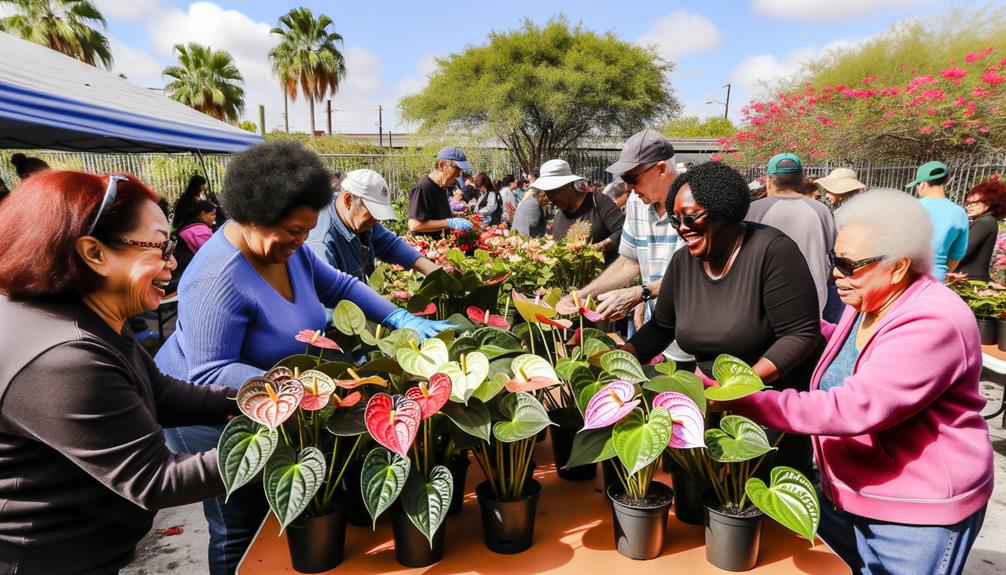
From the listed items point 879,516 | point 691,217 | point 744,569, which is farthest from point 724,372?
point 691,217

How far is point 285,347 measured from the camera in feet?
6.03

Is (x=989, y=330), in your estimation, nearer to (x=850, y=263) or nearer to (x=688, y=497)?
(x=850, y=263)

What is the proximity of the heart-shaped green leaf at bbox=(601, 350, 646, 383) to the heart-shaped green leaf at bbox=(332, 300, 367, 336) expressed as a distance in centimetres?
76

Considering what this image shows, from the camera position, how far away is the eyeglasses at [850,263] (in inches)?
60.2

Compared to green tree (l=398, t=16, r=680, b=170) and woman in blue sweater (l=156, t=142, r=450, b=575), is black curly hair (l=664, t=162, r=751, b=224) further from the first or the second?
green tree (l=398, t=16, r=680, b=170)

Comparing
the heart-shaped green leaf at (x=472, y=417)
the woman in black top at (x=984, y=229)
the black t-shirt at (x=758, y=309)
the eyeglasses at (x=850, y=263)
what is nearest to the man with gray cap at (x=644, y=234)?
the black t-shirt at (x=758, y=309)

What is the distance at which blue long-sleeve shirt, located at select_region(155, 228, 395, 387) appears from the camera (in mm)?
1698

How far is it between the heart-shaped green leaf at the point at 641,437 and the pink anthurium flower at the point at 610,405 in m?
0.03

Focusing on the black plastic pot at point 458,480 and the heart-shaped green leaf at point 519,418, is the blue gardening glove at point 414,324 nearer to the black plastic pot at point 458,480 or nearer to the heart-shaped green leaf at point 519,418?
the black plastic pot at point 458,480

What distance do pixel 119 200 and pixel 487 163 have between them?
22.2 metres

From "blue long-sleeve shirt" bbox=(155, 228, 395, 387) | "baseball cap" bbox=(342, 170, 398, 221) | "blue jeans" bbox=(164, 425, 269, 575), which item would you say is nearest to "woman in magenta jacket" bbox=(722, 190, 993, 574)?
"blue long-sleeve shirt" bbox=(155, 228, 395, 387)

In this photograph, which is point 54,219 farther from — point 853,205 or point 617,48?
point 617,48

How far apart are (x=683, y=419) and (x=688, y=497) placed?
0.30 m

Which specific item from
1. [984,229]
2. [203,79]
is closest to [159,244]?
[984,229]
